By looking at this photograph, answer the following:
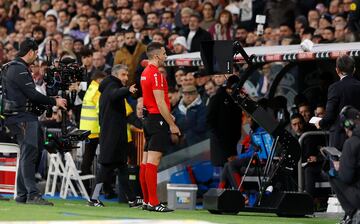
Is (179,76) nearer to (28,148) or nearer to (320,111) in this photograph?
(320,111)

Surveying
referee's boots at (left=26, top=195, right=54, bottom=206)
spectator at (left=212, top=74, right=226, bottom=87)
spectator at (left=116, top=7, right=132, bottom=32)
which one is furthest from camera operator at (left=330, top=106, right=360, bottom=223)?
spectator at (left=116, top=7, right=132, bottom=32)

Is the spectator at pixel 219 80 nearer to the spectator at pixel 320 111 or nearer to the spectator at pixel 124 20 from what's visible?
the spectator at pixel 320 111

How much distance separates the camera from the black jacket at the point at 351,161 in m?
13.4

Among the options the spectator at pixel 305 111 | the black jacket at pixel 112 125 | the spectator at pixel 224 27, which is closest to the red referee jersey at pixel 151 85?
the black jacket at pixel 112 125

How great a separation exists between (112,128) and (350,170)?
6.51m

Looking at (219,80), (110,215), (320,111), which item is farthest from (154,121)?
(219,80)

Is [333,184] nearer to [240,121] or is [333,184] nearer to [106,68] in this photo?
[240,121]

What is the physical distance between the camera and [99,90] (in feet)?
64.0

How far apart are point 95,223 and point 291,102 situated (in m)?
8.22

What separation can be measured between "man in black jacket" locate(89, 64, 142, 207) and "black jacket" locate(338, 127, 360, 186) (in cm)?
619

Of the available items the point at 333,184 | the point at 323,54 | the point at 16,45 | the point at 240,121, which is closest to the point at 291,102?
the point at 240,121

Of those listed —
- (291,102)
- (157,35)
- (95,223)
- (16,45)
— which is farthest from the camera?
(16,45)

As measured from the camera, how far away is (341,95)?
613 inches

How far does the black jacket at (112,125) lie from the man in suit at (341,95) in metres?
4.48
